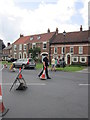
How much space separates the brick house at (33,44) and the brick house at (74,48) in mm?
1970

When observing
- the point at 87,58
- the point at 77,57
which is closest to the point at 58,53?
the point at 77,57

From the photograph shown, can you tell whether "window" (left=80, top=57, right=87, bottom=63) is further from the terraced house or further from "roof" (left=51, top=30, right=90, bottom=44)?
"roof" (left=51, top=30, right=90, bottom=44)

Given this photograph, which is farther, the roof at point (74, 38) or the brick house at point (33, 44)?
the brick house at point (33, 44)

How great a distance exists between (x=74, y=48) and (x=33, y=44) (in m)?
14.7

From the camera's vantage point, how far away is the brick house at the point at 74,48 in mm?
38000

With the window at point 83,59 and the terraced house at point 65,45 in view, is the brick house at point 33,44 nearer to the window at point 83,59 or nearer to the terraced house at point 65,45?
the terraced house at point 65,45

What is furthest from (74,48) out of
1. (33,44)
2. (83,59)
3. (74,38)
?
(33,44)

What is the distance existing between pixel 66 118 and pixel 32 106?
1327 mm

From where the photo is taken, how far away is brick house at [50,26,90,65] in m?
38.0

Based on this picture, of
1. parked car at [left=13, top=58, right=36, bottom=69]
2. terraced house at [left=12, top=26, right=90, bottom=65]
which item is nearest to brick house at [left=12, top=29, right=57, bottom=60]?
terraced house at [left=12, top=26, right=90, bottom=65]

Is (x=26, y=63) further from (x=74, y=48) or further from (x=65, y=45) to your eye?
(x=65, y=45)

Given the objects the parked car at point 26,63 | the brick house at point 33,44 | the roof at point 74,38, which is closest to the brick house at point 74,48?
the roof at point 74,38

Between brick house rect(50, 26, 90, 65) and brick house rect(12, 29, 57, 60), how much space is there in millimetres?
1970

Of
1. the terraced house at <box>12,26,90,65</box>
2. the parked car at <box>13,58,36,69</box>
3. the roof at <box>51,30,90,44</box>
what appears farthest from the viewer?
the roof at <box>51,30,90,44</box>
